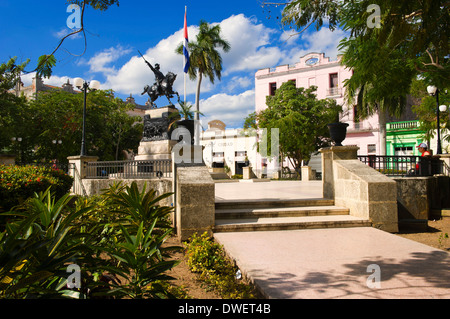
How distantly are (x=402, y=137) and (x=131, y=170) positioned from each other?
32.2 meters

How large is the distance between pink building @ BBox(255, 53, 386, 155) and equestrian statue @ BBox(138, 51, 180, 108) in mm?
22691

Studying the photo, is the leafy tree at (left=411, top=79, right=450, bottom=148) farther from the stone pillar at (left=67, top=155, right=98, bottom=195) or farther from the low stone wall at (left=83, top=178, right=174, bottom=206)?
the stone pillar at (left=67, top=155, right=98, bottom=195)

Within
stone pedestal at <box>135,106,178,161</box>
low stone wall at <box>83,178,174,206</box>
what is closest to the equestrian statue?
stone pedestal at <box>135,106,178,161</box>

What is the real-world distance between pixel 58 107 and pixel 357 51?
28791mm

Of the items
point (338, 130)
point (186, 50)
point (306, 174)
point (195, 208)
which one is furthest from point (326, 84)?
point (195, 208)

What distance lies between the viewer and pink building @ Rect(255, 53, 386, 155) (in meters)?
35.0

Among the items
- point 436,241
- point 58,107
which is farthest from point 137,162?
point 58,107

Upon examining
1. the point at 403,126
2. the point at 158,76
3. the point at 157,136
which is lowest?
the point at 157,136

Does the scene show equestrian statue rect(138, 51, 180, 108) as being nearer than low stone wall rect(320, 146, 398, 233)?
No

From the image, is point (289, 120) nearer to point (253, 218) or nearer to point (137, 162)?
point (137, 162)

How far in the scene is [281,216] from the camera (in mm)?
7141

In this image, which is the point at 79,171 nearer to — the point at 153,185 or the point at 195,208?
the point at 153,185

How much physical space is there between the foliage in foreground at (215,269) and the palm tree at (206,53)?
2949 centimetres
